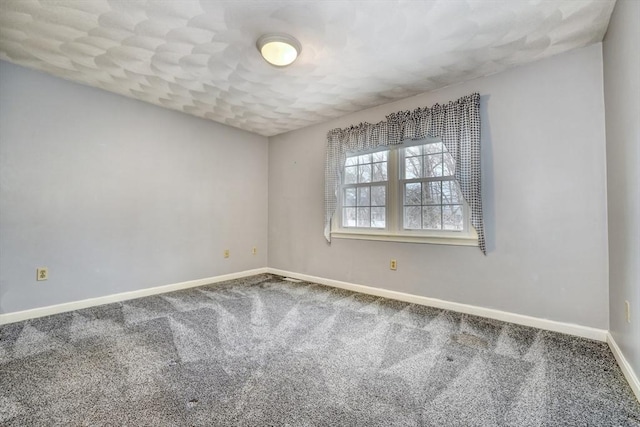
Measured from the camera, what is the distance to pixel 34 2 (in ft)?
5.99

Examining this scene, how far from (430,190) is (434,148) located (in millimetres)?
456

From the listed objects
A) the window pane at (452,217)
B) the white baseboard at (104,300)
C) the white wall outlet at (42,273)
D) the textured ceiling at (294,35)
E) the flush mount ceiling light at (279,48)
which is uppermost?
the textured ceiling at (294,35)

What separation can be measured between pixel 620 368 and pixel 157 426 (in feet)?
8.57

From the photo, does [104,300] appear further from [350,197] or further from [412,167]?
[412,167]

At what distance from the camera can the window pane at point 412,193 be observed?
10.5 feet

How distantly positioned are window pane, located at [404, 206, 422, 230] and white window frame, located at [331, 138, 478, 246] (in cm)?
5

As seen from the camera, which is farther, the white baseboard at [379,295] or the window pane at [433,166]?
the window pane at [433,166]

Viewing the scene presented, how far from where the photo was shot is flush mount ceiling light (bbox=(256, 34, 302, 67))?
2.12m

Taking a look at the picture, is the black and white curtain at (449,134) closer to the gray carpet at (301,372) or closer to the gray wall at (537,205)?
the gray wall at (537,205)

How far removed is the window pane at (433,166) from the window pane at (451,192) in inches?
5.5

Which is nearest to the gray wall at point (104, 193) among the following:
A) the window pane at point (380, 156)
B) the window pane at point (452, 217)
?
the window pane at point (380, 156)

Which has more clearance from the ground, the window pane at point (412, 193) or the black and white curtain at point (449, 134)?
the black and white curtain at point (449, 134)

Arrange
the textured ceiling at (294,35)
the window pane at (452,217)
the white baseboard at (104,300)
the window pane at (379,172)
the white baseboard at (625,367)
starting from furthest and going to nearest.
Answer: the window pane at (379,172), the window pane at (452,217), the white baseboard at (104,300), the textured ceiling at (294,35), the white baseboard at (625,367)

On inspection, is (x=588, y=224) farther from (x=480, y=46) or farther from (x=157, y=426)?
(x=157, y=426)
